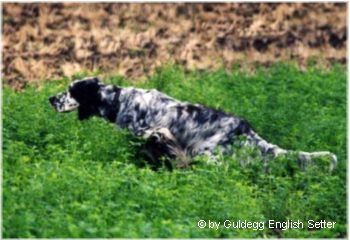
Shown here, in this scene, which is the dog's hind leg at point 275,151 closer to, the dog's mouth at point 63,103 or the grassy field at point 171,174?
the grassy field at point 171,174

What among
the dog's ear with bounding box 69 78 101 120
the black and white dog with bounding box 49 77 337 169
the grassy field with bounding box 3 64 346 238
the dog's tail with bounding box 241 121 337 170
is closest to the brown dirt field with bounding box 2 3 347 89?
the grassy field with bounding box 3 64 346 238

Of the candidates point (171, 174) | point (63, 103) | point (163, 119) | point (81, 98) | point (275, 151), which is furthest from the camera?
point (81, 98)

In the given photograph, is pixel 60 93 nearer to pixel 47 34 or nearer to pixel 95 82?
pixel 95 82

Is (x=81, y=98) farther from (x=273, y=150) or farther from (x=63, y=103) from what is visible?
(x=273, y=150)

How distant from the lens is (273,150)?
460 inches

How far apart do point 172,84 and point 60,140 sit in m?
3.03

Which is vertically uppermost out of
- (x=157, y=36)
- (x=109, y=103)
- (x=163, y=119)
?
(x=157, y=36)

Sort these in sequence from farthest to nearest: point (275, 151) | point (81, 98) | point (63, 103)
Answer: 1. point (81, 98)
2. point (63, 103)
3. point (275, 151)

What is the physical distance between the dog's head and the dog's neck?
51mm

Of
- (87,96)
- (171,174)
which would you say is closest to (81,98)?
(87,96)

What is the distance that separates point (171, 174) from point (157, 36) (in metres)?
7.47

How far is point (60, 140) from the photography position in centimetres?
1155

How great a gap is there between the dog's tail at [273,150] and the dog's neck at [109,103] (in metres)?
1.47

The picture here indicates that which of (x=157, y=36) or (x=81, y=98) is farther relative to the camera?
(x=157, y=36)
